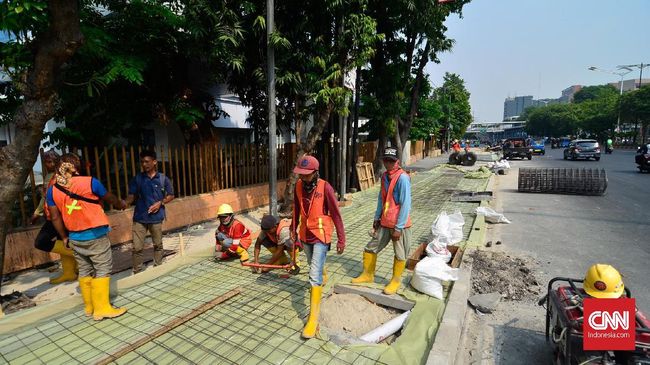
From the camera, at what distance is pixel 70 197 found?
349 cm

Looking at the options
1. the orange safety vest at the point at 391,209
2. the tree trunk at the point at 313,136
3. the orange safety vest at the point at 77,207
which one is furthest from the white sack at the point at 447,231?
the tree trunk at the point at 313,136

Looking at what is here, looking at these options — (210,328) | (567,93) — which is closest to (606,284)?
(210,328)

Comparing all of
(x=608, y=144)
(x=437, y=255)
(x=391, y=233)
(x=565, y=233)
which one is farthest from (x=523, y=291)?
(x=608, y=144)

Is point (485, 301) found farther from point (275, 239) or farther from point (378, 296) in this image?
point (275, 239)

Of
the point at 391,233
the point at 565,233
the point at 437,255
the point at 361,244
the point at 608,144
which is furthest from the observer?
the point at 608,144

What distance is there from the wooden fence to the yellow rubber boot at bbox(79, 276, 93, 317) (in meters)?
2.55

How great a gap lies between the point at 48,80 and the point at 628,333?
18.1ft

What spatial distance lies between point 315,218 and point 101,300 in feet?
8.03

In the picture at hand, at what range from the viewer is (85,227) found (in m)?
3.54

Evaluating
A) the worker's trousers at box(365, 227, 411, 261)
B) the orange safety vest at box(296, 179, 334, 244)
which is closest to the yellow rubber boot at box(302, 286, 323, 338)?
the orange safety vest at box(296, 179, 334, 244)

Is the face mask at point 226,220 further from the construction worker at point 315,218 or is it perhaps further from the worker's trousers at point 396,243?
the worker's trousers at point 396,243

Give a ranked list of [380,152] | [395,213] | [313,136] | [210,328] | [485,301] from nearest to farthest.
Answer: [210,328] → [395,213] → [485,301] → [313,136] → [380,152]

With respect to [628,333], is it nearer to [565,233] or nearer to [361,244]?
[361,244]

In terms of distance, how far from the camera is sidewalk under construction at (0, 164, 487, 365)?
3.01 meters
